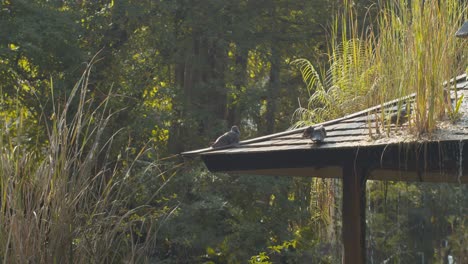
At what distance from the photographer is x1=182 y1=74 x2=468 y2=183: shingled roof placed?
416 centimetres

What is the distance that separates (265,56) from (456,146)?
805 cm

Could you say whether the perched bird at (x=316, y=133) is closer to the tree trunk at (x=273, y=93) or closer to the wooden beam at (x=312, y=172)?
the wooden beam at (x=312, y=172)

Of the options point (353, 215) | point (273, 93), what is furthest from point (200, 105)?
point (353, 215)

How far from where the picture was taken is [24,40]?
10133mm

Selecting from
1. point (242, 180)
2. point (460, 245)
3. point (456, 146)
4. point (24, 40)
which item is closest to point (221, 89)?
point (242, 180)

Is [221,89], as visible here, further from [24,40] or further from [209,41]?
[24,40]

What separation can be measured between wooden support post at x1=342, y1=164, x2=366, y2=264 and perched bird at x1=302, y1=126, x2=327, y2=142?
322 millimetres

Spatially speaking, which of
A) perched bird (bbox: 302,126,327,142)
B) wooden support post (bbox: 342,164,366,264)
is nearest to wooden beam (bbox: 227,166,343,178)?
wooden support post (bbox: 342,164,366,264)

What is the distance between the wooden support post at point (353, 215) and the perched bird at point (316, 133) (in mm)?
322

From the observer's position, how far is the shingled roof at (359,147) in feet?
13.6

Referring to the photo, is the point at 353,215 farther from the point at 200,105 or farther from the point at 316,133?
the point at 200,105

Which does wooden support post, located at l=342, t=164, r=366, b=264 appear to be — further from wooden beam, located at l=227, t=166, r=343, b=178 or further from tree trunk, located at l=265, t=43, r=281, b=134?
A: tree trunk, located at l=265, t=43, r=281, b=134

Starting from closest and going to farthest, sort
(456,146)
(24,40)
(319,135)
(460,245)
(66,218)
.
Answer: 1. (456,146)
2. (319,135)
3. (66,218)
4. (24,40)
5. (460,245)

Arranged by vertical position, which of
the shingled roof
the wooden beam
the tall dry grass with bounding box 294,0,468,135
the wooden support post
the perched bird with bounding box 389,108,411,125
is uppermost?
the tall dry grass with bounding box 294,0,468,135
